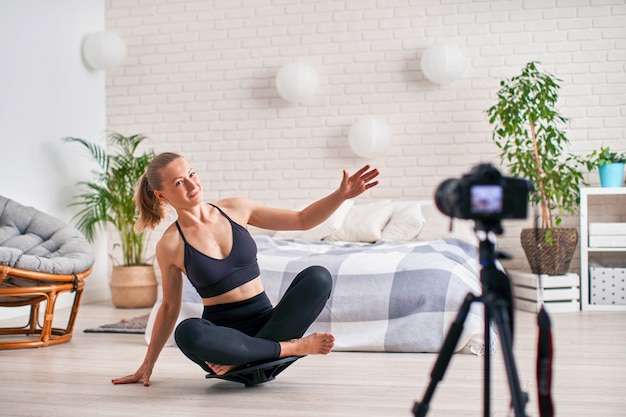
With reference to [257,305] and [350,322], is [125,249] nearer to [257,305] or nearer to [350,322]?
[350,322]

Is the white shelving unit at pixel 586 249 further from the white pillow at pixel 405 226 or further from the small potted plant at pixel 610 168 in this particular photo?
the white pillow at pixel 405 226

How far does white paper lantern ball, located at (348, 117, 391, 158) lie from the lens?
209 inches

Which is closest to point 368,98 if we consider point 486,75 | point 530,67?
point 486,75

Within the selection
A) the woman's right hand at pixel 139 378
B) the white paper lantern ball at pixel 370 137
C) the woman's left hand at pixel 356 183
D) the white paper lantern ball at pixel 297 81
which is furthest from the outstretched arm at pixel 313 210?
the white paper lantern ball at pixel 297 81

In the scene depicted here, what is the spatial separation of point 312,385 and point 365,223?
7.58 ft

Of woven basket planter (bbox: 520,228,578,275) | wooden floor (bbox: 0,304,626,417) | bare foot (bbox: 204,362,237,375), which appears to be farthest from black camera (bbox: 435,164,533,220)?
woven basket planter (bbox: 520,228,578,275)

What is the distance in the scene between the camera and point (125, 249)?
5.62 m

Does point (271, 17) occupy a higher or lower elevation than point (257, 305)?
higher

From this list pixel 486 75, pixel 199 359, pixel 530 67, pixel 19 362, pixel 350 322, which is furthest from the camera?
pixel 486 75

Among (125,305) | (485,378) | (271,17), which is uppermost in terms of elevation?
(271,17)

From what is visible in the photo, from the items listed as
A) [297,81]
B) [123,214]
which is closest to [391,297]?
[297,81]

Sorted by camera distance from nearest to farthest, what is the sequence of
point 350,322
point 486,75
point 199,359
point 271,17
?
point 199,359 < point 350,322 < point 486,75 < point 271,17

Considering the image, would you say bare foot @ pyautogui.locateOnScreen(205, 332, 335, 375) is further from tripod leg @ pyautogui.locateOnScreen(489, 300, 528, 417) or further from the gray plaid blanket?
tripod leg @ pyautogui.locateOnScreen(489, 300, 528, 417)

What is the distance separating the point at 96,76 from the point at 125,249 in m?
1.41
